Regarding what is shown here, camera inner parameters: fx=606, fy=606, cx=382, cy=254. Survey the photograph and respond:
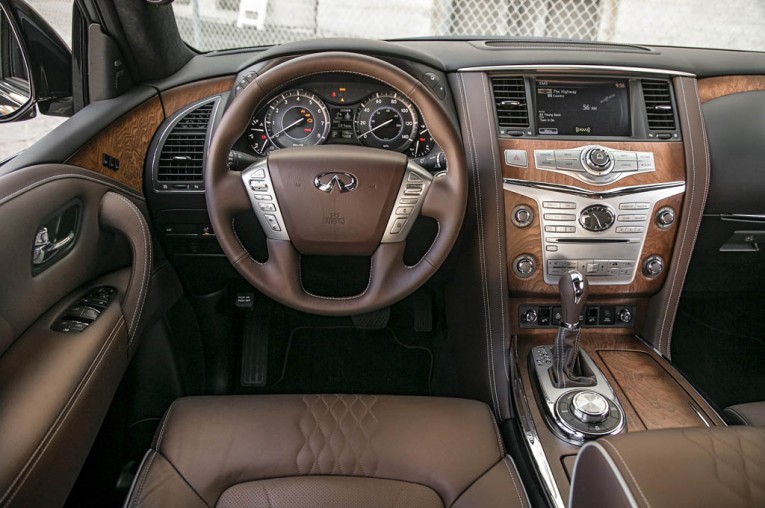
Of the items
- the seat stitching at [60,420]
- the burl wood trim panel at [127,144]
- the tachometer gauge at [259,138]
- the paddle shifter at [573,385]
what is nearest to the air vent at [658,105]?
the paddle shifter at [573,385]

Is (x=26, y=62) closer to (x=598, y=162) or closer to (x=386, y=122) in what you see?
(x=386, y=122)

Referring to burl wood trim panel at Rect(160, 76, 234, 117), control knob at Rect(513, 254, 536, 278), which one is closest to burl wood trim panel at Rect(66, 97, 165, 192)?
burl wood trim panel at Rect(160, 76, 234, 117)

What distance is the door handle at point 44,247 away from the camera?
1.25 metres

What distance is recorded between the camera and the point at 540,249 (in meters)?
1.82

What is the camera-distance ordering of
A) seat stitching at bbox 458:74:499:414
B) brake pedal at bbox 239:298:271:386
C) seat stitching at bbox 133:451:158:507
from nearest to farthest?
1. seat stitching at bbox 133:451:158:507
2. seat stitching at bbox 458:74:499:414
3. brake pedal at bbox 239:298:271:386

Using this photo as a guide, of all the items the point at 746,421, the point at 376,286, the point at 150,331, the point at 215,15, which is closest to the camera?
the point at 746,421

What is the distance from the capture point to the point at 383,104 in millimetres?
1639

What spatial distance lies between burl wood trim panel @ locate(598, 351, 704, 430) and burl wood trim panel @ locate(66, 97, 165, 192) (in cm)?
147

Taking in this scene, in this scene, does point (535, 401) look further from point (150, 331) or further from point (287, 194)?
point (150, 331)

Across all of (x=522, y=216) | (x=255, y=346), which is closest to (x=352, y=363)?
(x=255, y=346)

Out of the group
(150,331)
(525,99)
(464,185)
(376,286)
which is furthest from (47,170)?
(525,99)

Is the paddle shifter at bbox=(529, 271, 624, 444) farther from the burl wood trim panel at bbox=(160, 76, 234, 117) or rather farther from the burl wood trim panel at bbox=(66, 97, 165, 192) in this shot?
the burl wood trim panel at bbox=(66, 97, 165, 192)

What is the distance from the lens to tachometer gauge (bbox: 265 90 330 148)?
1634mm

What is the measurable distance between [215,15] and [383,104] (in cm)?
155
